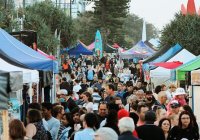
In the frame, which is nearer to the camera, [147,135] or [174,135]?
[147,135]

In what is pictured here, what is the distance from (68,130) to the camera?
12922 mm

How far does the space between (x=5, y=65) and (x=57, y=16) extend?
3870 cm

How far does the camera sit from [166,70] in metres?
25.0

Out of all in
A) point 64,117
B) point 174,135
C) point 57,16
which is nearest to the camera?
point 174,135

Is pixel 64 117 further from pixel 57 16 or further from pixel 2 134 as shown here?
pixel 57 16

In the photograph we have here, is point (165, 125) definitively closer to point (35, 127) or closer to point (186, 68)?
point (35, 127)

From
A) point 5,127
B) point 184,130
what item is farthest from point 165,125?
point 5,127

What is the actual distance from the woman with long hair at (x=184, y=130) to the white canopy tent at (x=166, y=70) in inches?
499

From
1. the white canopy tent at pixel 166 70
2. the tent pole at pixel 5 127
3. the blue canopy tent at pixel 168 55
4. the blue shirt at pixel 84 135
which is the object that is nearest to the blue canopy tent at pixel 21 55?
the blue shirt at pixel 84 135

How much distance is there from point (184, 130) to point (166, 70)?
13.2 meters

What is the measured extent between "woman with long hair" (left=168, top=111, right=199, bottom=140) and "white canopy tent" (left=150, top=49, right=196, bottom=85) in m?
12.7

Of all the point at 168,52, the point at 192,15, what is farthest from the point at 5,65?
the point at 192,15

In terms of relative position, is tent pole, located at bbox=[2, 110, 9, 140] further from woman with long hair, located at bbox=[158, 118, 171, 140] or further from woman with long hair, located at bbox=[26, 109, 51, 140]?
woman with long hair, located at bbox=[158, 118, 171, 140]

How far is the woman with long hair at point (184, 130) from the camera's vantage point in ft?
38.8
